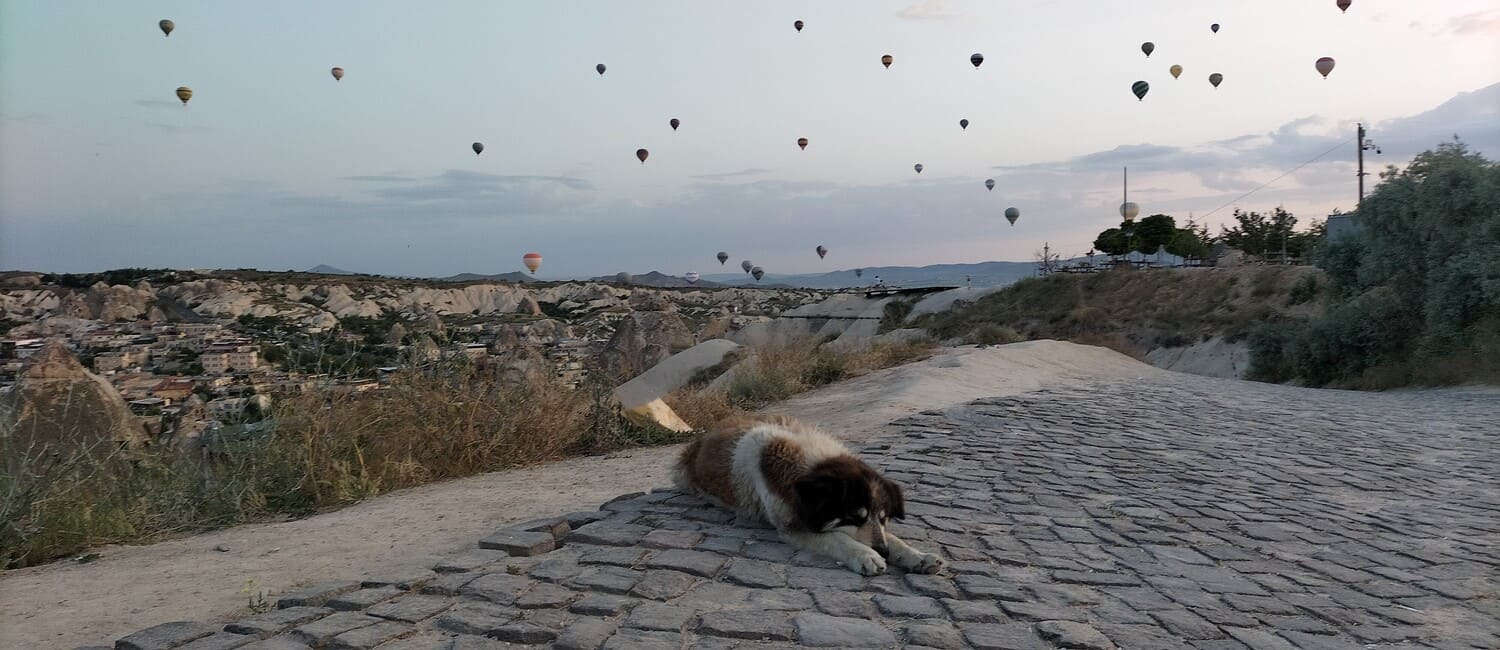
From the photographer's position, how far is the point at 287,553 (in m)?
5.55

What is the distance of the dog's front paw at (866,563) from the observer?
15.4 ft

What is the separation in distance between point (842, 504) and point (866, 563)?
0.36m

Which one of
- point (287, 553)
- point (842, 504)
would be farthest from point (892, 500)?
point (287, 553)

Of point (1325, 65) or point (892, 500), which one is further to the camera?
point (1325, 65)

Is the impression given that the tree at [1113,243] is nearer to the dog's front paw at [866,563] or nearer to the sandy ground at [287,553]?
the sandy ground at [287,553]

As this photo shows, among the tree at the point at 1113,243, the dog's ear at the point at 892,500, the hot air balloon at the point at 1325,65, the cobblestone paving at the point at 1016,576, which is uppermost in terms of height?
the hot air balloon at the point at 1325,65

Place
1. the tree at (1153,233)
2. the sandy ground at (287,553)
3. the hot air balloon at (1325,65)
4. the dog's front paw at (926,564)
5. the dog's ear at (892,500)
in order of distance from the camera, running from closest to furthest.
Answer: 1. the sandy ground at (287,553)
2. the dog's front paw at (926,564)
3. the dog's ear at (892,500)
4. the hot air balloon at (1325,65)
5. the tree at (1153,233)

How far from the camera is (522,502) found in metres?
6.89

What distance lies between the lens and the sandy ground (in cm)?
438

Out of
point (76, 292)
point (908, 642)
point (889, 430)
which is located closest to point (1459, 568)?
point (908, 642)

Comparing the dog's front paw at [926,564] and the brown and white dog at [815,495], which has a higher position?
the brown and white dog at [815,495]

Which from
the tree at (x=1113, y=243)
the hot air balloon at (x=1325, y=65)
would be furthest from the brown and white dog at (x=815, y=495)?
the tree at (x=1113, y=243)

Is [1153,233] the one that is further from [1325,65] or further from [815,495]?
[815,495]

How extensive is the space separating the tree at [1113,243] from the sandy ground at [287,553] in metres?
65.5
